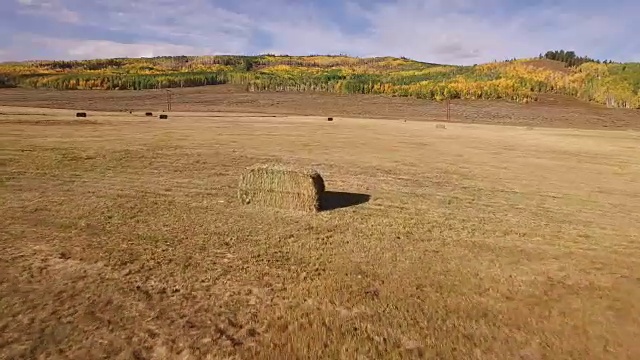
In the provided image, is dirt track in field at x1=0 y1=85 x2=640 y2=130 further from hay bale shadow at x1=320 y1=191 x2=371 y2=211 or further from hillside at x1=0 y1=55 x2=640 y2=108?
hay bale shadow at x1=320 y1=191 x2=371 y2=211

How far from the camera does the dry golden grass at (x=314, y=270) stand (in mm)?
5887

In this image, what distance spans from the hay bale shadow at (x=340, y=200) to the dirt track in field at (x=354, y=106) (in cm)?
5891

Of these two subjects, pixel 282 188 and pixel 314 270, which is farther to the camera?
pixel 282 188

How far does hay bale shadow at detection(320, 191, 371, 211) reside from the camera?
12966 mm

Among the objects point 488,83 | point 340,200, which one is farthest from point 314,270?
point 488,83

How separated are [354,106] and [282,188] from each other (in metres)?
74.4

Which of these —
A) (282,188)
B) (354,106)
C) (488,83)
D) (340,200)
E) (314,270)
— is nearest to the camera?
(314,270)

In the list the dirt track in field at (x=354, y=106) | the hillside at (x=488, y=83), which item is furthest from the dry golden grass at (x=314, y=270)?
the hillside at (x=488, y=83)

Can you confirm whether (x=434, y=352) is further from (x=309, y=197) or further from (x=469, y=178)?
(x=469, y=178)

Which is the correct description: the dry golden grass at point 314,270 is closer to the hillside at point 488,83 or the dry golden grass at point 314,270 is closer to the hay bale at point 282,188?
the hay bale at point 282,188

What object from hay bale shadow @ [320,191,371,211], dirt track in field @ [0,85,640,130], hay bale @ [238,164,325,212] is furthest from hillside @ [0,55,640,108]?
hay bale @ [238,164,325,212]

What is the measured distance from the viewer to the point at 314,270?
8219mm

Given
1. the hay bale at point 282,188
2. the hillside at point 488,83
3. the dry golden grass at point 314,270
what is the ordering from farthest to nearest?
the hillside at point 488,83
the hay bale at point 282,188
the dry golden grass at point 314,270

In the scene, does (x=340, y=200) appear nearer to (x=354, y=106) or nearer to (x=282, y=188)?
(x=282, y=188)
